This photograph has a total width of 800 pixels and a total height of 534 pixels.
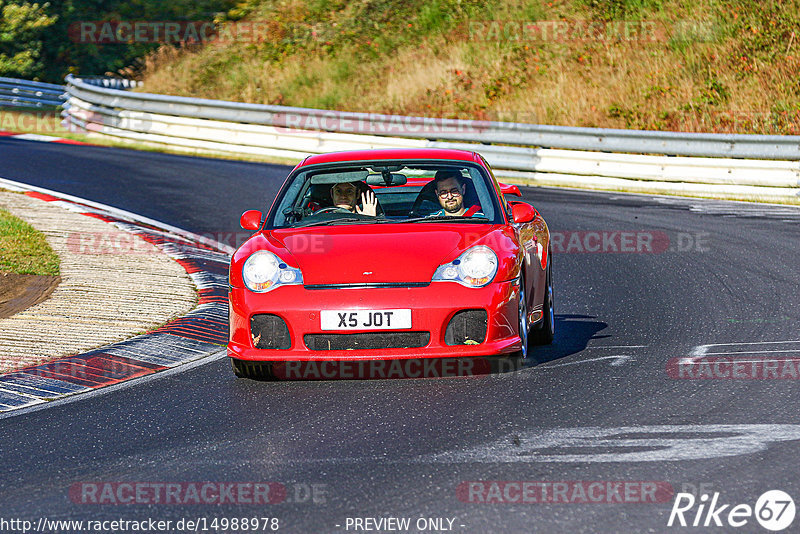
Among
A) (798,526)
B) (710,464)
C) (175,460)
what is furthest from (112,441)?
(798,526)

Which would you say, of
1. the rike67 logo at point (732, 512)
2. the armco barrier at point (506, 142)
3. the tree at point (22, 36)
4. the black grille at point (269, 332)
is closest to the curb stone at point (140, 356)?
the black grille at point (269, 332)

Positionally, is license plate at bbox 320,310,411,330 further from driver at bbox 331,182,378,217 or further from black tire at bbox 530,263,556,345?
black tire at bbox 530,263,556,345

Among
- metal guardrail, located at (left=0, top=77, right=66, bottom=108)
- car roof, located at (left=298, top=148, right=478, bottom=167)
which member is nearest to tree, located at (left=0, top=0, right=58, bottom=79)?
metal guardrail, located at (left=0, top=77, right=66, bottom=108)

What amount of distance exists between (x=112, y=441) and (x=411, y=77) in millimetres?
22657

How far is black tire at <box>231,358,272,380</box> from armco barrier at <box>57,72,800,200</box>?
12.4m

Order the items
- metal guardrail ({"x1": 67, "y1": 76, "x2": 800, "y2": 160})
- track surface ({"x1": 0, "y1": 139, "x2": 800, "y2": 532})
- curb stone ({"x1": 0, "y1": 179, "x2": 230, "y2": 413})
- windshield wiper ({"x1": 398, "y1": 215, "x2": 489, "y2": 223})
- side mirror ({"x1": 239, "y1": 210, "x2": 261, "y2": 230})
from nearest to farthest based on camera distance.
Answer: track surface ({"x1": 0, "y1": 139, "x2": 800, "y2": 532}), curb stone ({"x1": 0, "y1": 179, "x2": 230, "y2": 413}), windshield wiper ({"x1": 398, "y1": 215, "x2": 489, "y2": 223}), side mirror ({"x1": 239, "y1": 210, "x2": 261, "y2": 230}), metal guardrail ({"x1": 67, "y1": 76, "x2": 800, "y2": 160})

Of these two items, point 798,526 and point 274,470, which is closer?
point 798,526

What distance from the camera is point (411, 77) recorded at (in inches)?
1101

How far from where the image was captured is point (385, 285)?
6.87 m

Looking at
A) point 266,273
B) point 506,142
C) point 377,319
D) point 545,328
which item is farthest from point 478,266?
point 506,142

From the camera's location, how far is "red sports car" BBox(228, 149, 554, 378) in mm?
6820

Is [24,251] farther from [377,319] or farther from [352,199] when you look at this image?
[377,319]

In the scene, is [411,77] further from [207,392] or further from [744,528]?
[744,528]

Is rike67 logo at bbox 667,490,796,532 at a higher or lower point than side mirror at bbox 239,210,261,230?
lower
